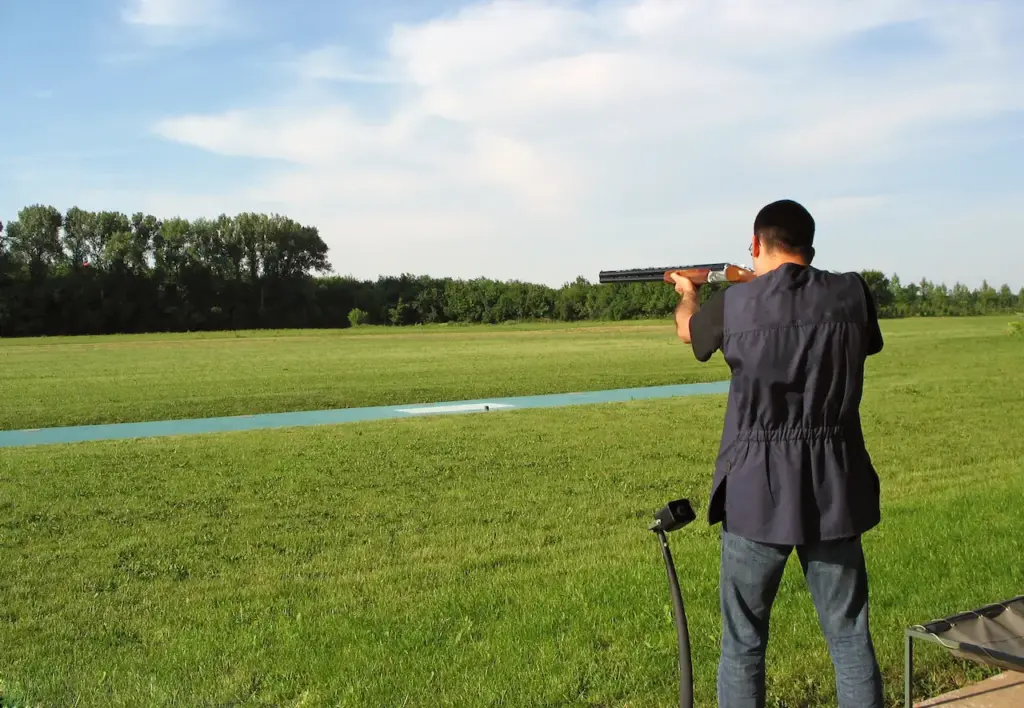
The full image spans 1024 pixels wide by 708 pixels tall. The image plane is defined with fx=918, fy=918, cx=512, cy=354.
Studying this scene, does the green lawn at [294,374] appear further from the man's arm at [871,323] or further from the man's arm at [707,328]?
the man's arm at [871,323]

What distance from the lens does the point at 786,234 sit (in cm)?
315

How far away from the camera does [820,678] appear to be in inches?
172

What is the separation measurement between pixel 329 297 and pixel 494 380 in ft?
216

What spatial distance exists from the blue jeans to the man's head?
0.97 meters

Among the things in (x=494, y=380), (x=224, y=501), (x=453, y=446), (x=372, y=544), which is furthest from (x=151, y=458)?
(x=494, y=380)

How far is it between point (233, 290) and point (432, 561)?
81.8 metres

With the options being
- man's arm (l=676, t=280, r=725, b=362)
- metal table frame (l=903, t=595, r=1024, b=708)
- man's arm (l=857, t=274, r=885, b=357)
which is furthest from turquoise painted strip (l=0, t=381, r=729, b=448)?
man's arm (l=857, t=274, r=885, b=357)

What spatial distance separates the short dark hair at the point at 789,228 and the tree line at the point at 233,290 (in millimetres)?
61986

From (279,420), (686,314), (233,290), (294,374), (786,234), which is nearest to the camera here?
(786,234)

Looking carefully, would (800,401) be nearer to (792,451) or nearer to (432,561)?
(792,451)

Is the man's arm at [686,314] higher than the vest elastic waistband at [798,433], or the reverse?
the man's arm at [686,314]

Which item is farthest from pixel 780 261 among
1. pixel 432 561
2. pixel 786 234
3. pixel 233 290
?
pixel 233 290

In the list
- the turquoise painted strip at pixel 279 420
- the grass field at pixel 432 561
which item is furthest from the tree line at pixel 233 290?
the grass field at pixel 432 561

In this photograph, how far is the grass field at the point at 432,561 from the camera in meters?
4.57
